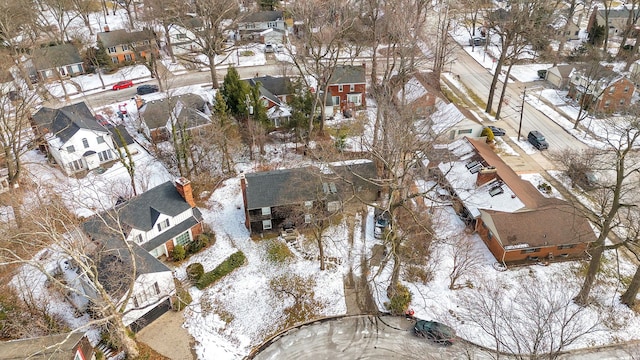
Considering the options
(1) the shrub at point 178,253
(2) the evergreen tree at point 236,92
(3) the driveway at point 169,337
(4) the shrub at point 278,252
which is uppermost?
(2) the evergreen tree at point 236,92

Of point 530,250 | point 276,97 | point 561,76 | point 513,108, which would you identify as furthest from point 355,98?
point 530,250

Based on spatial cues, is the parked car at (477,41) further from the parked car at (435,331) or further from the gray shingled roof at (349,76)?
the parked car at (435,331)

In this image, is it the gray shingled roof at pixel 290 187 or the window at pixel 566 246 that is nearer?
the window at pixel 566 246

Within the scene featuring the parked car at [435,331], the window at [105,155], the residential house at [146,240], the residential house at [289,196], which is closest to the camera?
the parked car at [435,331]

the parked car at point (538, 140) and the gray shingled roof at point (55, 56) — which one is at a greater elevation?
the gray shingled roof at point (55, 56)

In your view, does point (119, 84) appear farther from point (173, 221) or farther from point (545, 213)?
point (545, 213)

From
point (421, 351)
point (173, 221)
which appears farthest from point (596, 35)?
point (173, 221)

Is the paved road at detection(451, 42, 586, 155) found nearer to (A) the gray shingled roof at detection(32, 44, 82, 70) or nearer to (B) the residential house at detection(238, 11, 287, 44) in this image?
(B) the residential house at detection(238, 11, 287, 44)

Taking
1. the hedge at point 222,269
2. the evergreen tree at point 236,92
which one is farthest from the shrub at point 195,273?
the evergreen tree at point 236,92
